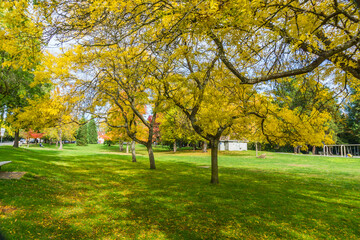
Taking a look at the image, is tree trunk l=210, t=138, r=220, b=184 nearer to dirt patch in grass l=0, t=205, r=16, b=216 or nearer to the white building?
dirt patch in grass l=0, t=205, r=16, b=216

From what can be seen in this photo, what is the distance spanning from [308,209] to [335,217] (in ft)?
2.48

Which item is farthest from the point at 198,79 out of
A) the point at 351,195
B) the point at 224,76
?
the point at 351,195

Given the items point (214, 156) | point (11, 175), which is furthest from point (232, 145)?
point (11, 175)

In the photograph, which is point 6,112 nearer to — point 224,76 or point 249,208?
point 224,76

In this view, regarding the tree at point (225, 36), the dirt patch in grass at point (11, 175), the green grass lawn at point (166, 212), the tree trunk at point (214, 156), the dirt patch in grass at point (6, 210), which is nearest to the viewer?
the tree at point (225, 36)

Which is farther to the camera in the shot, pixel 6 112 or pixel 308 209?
pixel 6 112

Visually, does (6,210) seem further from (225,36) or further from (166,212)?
(225,36)

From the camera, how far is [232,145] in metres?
44.5

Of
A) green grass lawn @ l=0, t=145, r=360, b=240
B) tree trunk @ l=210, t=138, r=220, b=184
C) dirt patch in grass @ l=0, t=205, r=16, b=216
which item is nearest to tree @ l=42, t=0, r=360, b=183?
tree trunk @ l=210, t=138, r=220, b=184


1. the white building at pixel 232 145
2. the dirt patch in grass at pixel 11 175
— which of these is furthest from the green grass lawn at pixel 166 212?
the white building at pixel 232 145

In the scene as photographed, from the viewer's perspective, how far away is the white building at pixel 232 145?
44.4 metres

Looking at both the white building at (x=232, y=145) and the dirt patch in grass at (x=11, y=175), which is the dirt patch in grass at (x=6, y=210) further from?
the white building at (x=232, y=145)

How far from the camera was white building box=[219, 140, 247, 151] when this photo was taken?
44406 millimetres

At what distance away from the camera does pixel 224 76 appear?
8680 millimetres
